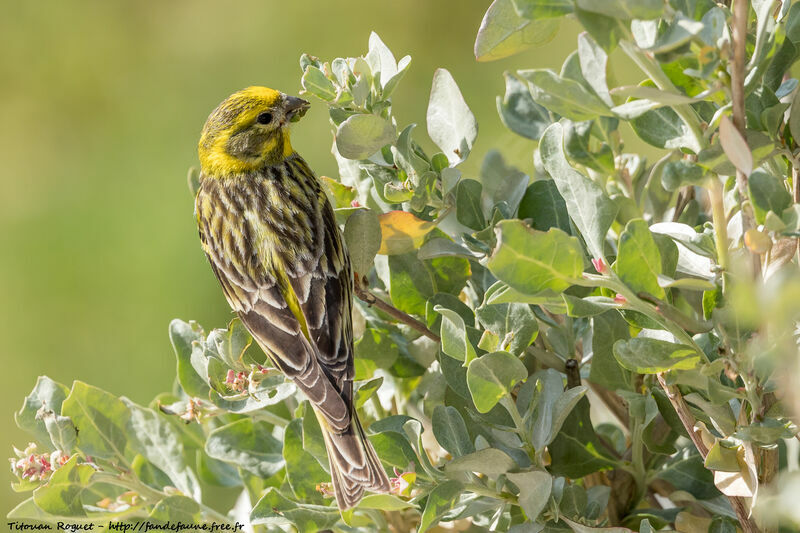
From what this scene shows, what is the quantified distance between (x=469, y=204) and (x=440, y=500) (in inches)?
14.9

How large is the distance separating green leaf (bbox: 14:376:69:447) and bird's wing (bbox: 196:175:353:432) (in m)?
0.32

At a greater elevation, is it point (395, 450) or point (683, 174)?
point (683, 174)

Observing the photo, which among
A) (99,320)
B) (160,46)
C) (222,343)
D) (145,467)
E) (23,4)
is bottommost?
(99,320)

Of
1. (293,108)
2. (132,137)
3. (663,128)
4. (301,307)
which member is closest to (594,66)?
(663,128)

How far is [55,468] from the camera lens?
1.30m

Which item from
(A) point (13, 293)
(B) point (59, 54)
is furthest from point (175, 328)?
(B) point (59, 54)

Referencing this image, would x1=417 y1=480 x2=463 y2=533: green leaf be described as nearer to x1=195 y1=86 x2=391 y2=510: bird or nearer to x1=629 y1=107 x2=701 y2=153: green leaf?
x1=195 y1=86 x2=391 y2=510: bird

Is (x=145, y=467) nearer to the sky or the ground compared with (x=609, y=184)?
nearer to the ground

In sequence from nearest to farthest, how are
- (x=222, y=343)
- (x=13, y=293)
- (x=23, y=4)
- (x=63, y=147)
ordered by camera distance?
(x=222, y=343) → (x=13, y=293) → (x=63, y=147) → (x=23, y=4)

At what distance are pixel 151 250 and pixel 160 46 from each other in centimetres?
113

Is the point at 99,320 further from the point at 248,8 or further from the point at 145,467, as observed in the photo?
the point at 145,467

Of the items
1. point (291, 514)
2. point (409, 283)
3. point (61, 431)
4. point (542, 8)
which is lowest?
point (291, 514)

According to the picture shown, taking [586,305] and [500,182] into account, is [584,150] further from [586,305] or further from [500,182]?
[586,305]

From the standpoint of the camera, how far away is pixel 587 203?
1.04m
